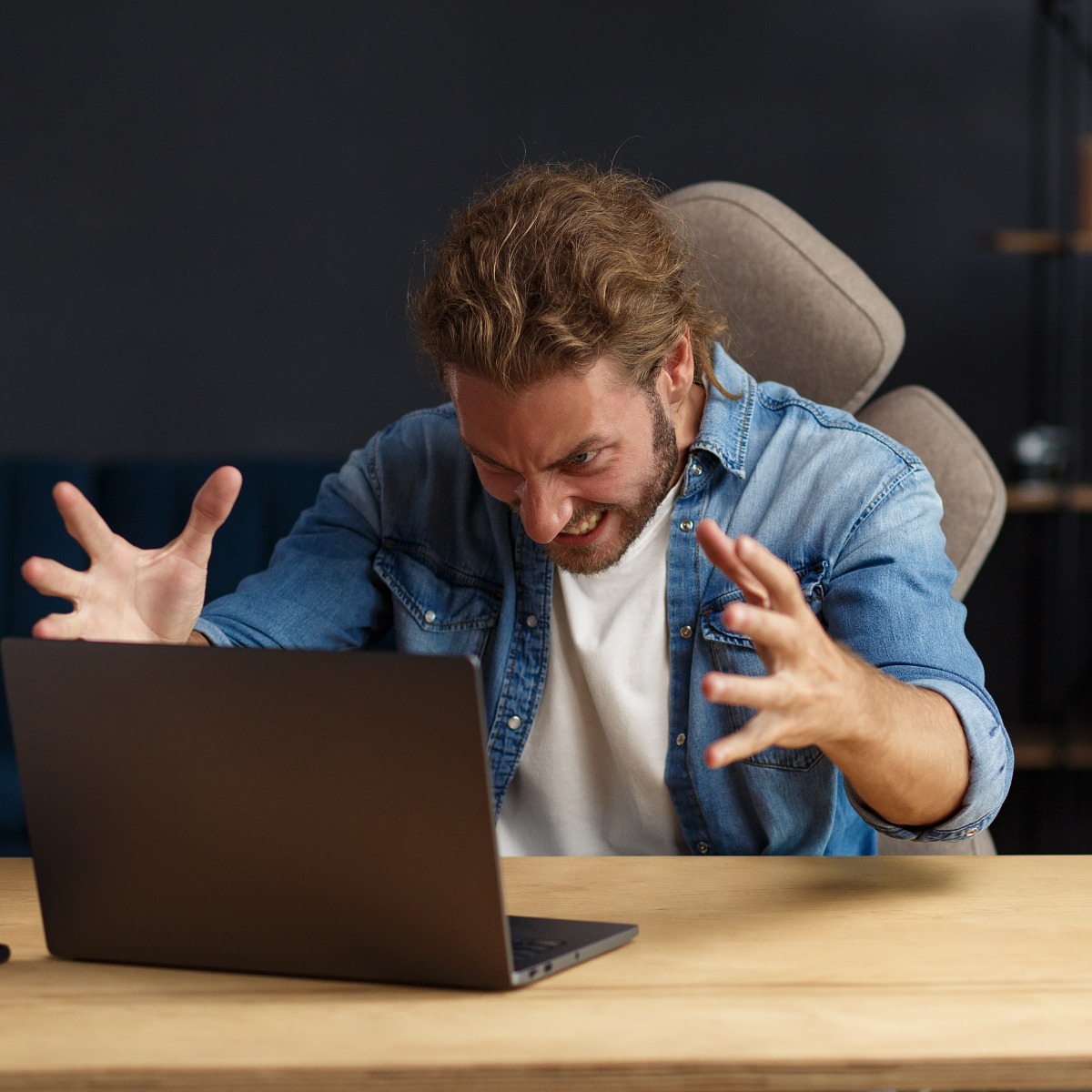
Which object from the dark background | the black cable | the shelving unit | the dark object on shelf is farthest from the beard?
the black cable

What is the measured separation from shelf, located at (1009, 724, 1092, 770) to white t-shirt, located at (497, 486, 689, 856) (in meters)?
1.79

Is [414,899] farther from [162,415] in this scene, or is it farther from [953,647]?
[162,415]

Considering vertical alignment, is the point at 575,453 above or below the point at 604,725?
above

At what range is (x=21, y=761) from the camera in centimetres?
85

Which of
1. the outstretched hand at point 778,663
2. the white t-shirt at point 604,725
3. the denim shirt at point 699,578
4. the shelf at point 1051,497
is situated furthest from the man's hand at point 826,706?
the shelf at point 1051,497

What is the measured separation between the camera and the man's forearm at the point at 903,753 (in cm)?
93

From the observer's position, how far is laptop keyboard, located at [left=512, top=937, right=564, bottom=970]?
32.0 inches

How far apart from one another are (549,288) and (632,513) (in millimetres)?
225

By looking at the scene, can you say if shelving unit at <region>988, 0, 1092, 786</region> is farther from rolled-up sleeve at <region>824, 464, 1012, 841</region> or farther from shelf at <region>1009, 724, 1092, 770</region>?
rolled-up sleeve at <region>824, 464, 1012, 841</region>

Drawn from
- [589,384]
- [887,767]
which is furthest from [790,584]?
[589,384]

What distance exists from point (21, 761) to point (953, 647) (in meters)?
0.71

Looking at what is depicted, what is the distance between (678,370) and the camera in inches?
54.1

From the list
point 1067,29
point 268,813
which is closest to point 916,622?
point 268,813

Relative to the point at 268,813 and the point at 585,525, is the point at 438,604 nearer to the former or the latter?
the point at 585,525
